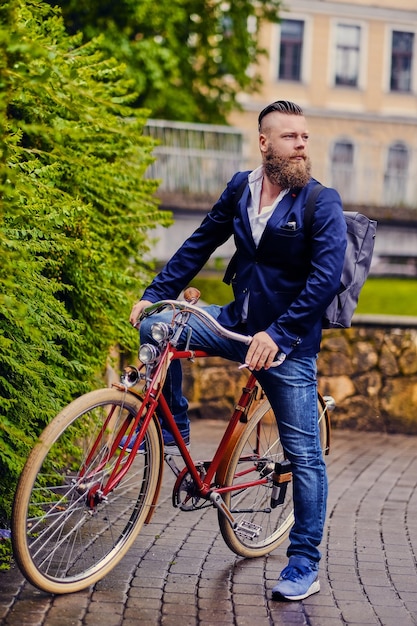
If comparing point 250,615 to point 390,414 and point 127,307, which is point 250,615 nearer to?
point 127,307

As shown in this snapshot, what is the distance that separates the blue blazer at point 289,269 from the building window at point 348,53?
44.0m

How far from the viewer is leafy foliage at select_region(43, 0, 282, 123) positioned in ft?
62.5

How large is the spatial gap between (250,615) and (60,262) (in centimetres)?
204

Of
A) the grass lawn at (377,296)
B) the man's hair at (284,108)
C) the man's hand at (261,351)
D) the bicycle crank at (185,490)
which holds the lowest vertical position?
the grass lawn at (377,296)

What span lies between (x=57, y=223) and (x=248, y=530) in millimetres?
1715

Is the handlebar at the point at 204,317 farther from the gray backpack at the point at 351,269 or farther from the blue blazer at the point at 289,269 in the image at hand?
the gray backpack at the point at 351,269

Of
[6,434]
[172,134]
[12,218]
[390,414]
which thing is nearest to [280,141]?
[12,218]

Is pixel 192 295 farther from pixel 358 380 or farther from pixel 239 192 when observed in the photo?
pixel 358 380

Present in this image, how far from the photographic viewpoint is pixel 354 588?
5.24m

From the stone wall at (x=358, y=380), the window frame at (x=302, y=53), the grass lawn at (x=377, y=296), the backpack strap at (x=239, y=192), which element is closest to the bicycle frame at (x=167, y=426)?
the backpack strap at (x=239, y=192)

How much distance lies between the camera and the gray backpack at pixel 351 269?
5.09 m

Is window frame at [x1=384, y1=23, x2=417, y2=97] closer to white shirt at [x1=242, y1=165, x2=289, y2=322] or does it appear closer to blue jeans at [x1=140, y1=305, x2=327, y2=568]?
white shirt at [x1=242, y1=165, x2=289, y2=322]

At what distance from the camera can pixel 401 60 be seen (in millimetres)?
48844

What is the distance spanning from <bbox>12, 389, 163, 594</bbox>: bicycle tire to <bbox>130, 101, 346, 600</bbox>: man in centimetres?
33
